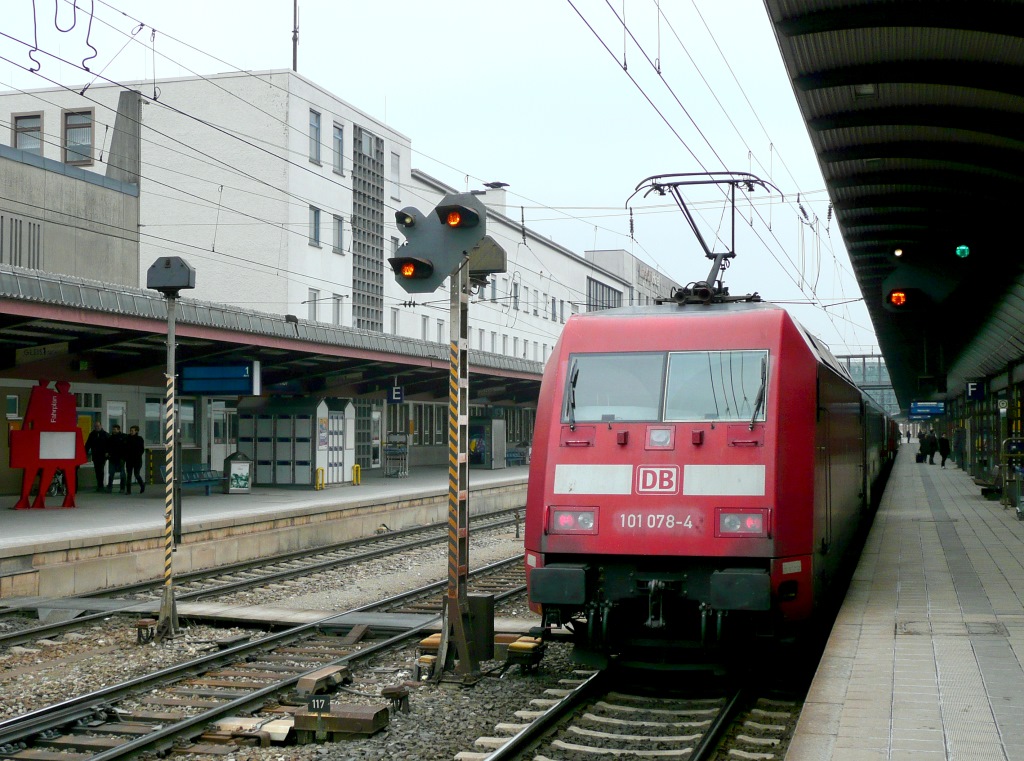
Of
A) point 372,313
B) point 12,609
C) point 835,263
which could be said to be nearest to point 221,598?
point 12,609

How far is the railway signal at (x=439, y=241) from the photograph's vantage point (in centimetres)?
842

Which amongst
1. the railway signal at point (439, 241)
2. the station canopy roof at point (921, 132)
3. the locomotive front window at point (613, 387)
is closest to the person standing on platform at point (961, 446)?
the station canopy roof at point (921, 132)

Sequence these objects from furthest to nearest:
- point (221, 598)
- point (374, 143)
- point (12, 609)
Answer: point (374, 143) → point (221, 598) → point (12, 609)

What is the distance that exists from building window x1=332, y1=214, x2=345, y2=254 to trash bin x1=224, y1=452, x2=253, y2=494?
1683 cm

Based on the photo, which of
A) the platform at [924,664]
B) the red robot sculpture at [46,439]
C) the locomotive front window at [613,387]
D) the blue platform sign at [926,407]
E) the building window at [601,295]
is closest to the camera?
the platform at [924,664]

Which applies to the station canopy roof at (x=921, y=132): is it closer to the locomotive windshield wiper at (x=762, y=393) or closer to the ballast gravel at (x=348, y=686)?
the locomotive windshield wiper at (x=762, y=393)

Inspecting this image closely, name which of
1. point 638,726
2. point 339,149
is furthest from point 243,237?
point 638,726

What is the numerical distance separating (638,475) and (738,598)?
116 cm

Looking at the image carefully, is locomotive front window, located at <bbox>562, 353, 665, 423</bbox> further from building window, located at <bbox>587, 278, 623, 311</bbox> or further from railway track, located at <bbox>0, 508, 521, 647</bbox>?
building window, located at <bbox>587, 278, 623, 311</bbox>

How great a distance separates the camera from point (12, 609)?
A: 12.2 metres

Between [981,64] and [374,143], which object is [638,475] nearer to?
[981,64]

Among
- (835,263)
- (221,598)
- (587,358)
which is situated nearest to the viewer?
(587,358)

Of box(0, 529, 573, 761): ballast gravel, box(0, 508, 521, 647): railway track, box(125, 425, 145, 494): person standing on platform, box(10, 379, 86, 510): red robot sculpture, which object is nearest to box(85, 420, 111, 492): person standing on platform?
box(125, 425, 145, 494): person standing on platform

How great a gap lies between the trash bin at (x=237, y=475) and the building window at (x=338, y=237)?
55.2ft
